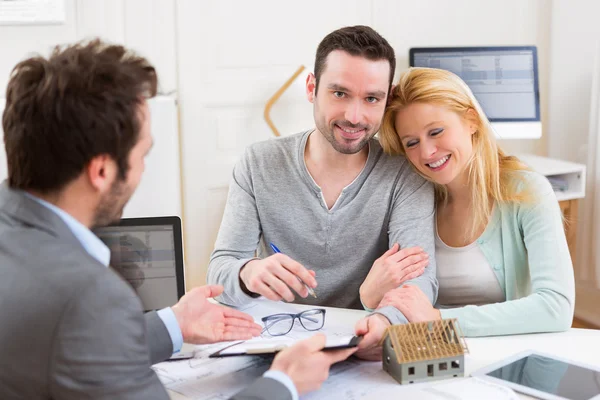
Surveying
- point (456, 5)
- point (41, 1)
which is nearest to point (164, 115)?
point (41, 1)

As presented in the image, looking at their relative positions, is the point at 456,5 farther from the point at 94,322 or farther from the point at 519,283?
the point at 94,322

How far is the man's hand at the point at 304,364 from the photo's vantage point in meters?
1.19

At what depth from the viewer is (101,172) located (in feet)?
3.38

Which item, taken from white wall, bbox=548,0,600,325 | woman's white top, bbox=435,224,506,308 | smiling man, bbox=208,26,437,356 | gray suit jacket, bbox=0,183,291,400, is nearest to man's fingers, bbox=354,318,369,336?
smiling man, bbox=208,26,437,356

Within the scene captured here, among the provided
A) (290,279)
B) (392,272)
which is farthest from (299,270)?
(392,272)

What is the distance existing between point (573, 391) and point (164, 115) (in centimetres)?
219

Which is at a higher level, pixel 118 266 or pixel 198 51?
pixel 198 51

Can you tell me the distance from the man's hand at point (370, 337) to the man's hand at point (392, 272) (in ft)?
0.75

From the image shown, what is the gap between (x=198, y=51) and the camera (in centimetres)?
351

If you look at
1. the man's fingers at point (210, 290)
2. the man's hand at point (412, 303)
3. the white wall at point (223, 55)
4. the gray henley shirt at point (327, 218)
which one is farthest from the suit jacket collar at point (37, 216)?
the white wall at point (223, 55)

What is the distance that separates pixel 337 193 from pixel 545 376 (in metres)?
0.81

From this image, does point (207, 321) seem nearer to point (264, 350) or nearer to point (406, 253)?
point (264, 350)

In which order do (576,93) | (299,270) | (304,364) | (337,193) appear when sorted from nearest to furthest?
(304,364) < (299,270) < (337,193) < (576,93)

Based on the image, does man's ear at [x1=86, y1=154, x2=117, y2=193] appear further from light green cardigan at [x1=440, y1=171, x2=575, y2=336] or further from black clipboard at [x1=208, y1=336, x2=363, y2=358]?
light green cardigan at [x1=440, y1=171, x2=575, y2=336]
